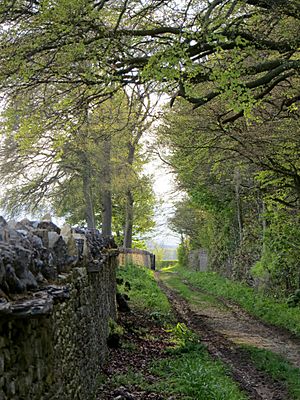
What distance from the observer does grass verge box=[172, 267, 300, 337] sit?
50.5ft

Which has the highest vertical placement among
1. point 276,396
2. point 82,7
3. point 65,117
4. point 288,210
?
point 82,7

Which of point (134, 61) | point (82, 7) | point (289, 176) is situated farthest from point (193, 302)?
→ point (82, 7)

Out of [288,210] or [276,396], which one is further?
[288,210]

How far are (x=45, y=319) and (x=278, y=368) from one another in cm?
678

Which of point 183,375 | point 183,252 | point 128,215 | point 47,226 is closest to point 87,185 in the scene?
point 128,215

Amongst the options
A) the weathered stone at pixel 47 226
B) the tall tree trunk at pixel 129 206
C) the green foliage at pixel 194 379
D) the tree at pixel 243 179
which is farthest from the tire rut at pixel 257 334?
the tall tree trunk at pixel 129 206

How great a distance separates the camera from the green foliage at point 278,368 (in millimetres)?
9307

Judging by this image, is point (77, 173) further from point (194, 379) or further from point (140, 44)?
point (194, 379)

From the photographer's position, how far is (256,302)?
62.2 feet

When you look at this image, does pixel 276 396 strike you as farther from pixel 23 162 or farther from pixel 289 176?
pixel 23 162

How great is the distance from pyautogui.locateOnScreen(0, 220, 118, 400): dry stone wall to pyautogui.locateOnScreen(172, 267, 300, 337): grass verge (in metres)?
8.04

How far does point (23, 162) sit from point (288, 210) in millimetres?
11232

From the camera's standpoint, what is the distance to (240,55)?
390 inches

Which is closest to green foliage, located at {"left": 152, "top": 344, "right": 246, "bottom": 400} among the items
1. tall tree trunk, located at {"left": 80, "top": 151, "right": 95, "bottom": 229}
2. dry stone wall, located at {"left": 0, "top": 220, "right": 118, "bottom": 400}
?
dry stone wall, located at {"left": 0, "top": 220, "right": 118, "bottom": 400}
